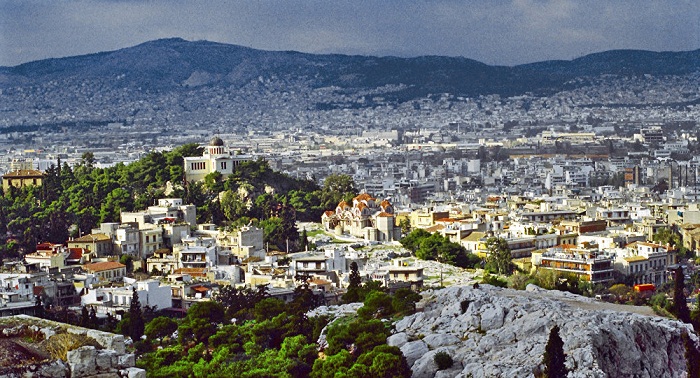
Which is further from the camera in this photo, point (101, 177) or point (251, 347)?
point (101, 177)

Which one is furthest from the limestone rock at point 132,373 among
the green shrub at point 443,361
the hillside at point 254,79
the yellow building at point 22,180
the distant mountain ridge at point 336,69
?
the distant mountain ridge at point 336,69

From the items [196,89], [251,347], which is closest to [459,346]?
[251,347]

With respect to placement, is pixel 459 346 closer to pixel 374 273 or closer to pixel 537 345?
pixel 537 345

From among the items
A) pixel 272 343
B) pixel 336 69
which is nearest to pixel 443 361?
pixel 272 343

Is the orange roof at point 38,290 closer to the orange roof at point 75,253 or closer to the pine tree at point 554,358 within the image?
the orange roof at point 75,253

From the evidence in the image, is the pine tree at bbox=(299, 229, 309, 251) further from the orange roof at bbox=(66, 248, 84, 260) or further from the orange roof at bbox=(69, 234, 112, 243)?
the orange roof at bbox=(66, 248, 84, 260)

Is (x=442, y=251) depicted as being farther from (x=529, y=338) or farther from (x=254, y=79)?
(x=254, y=79)
